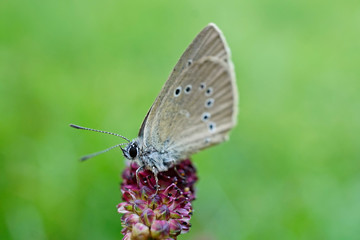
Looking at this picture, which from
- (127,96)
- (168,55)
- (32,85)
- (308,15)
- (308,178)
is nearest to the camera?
(308,178)

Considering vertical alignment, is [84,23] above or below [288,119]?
above

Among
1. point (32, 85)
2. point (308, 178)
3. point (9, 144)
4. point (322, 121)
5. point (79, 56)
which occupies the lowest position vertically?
point (308, 178)

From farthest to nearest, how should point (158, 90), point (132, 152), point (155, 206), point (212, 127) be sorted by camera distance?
point (158, 90)
point (212, 127)
point (132, 152)
point (155, 206)

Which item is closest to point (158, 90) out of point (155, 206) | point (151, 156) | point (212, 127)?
point (212, 127)

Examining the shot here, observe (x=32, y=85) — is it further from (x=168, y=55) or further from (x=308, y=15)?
(x=308, y=15)

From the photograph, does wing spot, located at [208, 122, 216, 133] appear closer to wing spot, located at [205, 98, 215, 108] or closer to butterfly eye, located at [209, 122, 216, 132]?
butterfly eye, located at [209, 122, 216, 132]

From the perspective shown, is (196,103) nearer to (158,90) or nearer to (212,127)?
(212,127)

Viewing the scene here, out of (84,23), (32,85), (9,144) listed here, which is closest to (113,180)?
(9,144)
